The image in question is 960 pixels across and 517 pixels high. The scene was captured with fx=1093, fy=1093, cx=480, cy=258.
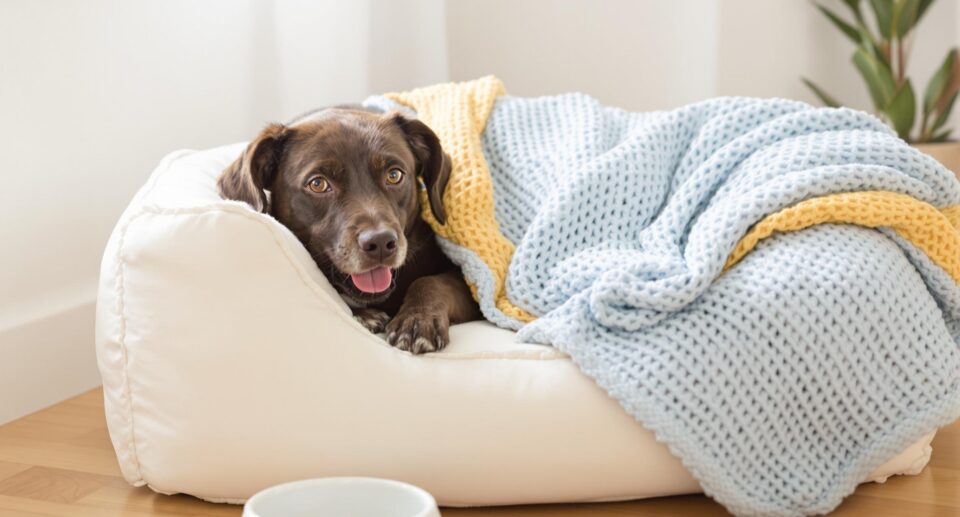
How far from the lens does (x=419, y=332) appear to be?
Answer: 73.9 inches

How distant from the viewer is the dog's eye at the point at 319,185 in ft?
6.84

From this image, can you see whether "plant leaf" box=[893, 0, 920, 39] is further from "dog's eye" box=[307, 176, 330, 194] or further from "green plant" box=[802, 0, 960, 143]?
"dog's eye" box=[307, 176, 330, 194]

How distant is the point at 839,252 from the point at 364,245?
0.82m

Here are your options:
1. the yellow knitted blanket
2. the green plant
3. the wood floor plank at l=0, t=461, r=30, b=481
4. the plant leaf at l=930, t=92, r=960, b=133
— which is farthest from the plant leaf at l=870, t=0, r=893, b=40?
the wood floor plank at l=0, t=461, r=30, b=481

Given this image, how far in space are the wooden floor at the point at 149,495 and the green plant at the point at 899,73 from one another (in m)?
2.30

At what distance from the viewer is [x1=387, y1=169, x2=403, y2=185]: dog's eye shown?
214cm

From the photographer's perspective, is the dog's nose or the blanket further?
the dog's nose

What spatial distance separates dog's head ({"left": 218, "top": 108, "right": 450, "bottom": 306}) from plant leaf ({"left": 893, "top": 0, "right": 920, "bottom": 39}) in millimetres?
2793

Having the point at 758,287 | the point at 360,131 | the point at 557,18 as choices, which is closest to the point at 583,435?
the point at 758,287

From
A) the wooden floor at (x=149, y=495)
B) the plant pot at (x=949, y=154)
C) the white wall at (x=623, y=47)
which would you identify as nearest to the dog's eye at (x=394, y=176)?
the wooden floor at (x=149, y=495)

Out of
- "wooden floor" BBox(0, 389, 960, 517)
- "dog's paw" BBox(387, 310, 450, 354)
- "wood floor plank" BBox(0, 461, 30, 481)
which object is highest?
"dog's paw" BBox(387, 310, 450, 354)

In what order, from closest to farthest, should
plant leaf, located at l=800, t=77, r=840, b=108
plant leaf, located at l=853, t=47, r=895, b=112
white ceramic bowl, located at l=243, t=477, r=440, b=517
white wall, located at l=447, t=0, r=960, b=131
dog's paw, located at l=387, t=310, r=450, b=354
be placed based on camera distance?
1. white ceramic bowl, located at l=243, t=477, r=440, b=517
2. dog's paw, located at l=387, t=310, r=450, b=354
3. white wall, located at l=447, t=0, r=960, b=131
4. plant leaf, located at l=853, t=47, r=895, b=112
5. plant leaf, located at l=800, t=77, r=840, b=108

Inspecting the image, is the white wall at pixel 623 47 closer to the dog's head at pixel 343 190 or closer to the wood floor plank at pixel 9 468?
the dog's head at pixel 343 190

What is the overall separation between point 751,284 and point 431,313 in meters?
0.56
